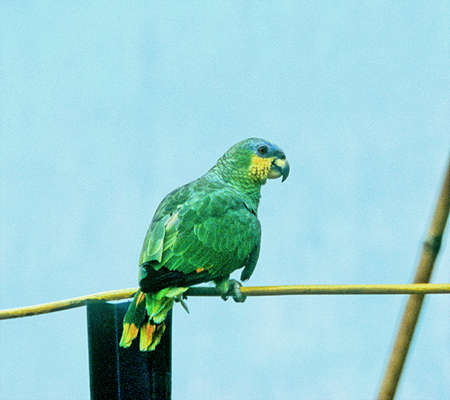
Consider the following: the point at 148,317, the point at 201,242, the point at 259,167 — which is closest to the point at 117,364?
the point at 148,317

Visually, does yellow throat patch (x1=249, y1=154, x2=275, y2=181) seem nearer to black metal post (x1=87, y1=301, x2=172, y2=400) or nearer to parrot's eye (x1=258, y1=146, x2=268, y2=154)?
parrot's eye (x1=258, y1=146, x2=268, y2=154)

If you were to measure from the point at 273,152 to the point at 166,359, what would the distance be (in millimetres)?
747

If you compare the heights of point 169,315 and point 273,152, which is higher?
point 273,152

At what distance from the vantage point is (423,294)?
923mm

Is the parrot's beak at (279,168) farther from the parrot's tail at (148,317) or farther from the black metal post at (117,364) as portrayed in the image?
the black metal post at (117,364)

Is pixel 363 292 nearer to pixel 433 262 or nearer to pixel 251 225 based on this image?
pixel 433 262

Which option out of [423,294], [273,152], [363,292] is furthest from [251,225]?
[423,294]

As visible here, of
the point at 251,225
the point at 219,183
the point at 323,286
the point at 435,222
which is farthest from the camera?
the point at 219,183

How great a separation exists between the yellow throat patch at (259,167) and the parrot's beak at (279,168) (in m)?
0.02

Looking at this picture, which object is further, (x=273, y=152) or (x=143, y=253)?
(x=273, y=152)

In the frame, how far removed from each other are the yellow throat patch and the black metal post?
0.65 meters

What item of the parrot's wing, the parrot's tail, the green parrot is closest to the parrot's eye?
the green parrot

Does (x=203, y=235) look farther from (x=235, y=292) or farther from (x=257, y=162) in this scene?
(x=257, y=162)

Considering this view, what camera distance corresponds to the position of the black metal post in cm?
95
